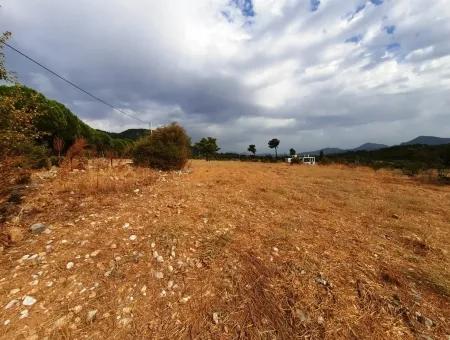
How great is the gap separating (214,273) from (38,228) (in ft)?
9.67

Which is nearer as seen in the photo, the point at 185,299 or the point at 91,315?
the point at 91,315

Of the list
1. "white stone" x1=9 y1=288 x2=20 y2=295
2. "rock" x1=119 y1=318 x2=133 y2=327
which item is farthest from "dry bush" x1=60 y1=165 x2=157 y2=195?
"rock" x1=119 y1=318 x2=133 y2=327

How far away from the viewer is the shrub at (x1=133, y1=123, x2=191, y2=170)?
37.8 feet

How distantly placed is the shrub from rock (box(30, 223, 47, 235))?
24.2 ft

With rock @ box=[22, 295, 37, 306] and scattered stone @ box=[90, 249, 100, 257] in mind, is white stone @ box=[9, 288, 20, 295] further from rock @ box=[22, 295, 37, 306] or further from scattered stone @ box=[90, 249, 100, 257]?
scattered stone @ box=[90, 249, 100, 257]

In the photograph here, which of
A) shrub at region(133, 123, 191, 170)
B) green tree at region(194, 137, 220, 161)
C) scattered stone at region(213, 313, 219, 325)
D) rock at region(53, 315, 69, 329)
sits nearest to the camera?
rock at region(53, 315, 69, 329)

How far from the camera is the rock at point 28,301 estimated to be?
2488 mm

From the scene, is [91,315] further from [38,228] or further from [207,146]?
[207,146]

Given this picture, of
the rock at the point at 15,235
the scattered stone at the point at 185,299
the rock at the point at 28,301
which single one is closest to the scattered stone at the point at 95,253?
the rock at the point at 28,301

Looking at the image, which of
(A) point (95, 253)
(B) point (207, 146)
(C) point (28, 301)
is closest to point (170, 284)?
(A) point (95, 253)

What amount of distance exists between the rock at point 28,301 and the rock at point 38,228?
4.77ft

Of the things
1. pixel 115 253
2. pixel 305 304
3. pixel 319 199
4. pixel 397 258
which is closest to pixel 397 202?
pixel 319 199

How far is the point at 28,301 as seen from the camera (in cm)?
251

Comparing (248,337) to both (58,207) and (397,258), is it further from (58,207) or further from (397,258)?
(58,207)
